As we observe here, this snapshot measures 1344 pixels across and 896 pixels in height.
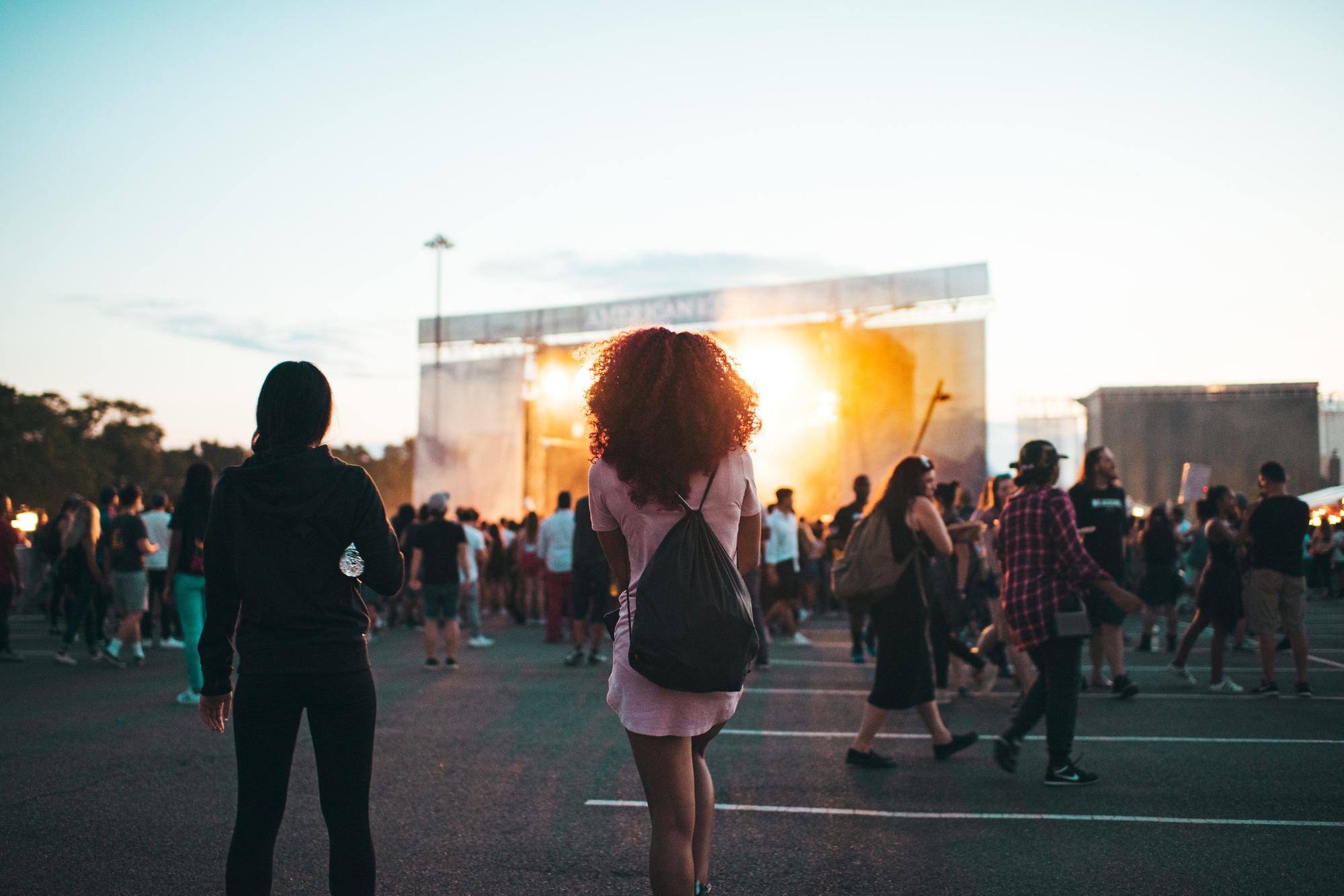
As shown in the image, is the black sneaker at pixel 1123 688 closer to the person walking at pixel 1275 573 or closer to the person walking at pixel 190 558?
the person walking at pixel 1275 573

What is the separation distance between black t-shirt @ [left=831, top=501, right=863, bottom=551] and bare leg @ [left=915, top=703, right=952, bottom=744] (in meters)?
3.30

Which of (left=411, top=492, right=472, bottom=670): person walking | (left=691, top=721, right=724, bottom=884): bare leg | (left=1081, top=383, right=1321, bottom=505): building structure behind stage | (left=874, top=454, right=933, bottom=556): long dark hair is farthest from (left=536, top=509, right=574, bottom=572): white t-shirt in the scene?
(left=1081, top=383, right=1321, bottom=505): building structure behind stage

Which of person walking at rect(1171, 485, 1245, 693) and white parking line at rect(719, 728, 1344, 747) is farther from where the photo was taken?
person walking at rect(1171, 485, 1245, 693)

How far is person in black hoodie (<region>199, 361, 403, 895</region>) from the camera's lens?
271cm

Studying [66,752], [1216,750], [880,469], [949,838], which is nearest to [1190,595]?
[880,469]

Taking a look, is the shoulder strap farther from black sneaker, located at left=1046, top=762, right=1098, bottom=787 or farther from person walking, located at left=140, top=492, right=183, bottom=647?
person walking, located at left=140, top=492, right=183, bottom=647

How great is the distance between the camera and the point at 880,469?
964 inches

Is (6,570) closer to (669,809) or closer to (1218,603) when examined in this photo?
(669,809)

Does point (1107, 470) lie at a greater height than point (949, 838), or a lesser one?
greater

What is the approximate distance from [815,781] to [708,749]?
1.04 m

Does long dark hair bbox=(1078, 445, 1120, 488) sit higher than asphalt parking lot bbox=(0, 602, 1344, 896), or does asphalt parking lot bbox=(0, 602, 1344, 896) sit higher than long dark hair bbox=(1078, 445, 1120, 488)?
long dark hair bbox=(1078, 445, 1120, 488)

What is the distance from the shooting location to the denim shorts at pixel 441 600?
408 inches

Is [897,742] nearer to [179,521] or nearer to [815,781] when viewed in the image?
[815,781]

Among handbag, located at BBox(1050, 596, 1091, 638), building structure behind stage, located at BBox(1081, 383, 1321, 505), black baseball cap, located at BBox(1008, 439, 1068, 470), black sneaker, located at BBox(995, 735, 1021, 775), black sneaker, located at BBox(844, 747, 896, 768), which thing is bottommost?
black sneaker, located at BBox(844, 747, 896, 768)
